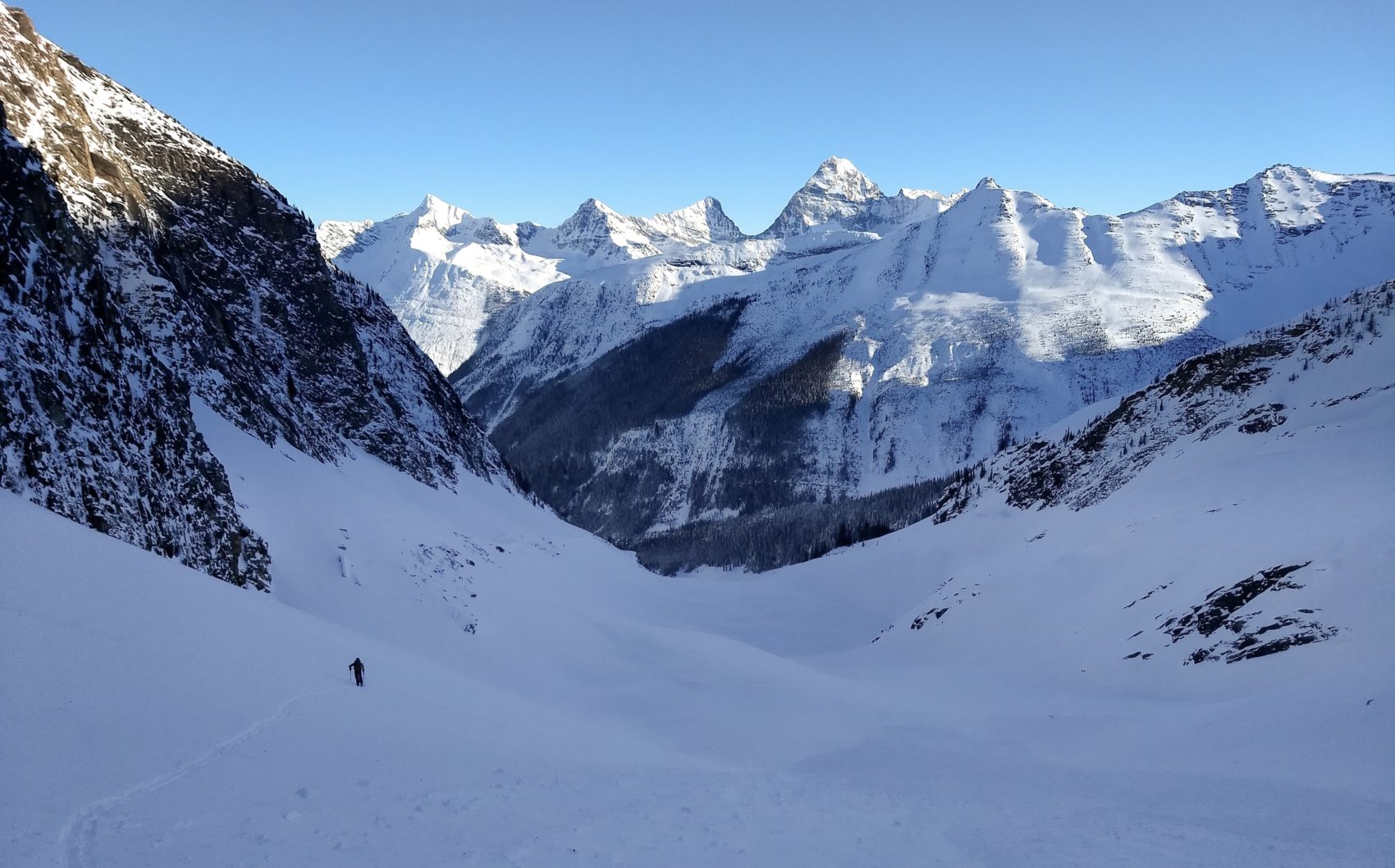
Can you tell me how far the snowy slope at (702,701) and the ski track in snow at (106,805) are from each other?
2.0 inches

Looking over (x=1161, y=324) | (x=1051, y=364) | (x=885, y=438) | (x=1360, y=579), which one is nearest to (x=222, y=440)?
(x=1360, y=579)

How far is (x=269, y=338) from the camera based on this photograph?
4953cm

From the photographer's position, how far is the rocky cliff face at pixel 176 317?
72.9ft

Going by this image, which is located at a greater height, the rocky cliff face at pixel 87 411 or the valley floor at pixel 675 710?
the rocky cliff face at pixel 87 411

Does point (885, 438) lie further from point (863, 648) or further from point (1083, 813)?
point (1083, 813)

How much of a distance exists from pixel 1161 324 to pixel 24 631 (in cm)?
20903

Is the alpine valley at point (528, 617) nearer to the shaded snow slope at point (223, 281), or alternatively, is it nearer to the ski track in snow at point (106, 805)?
the ski track in snow at point (106, 805)

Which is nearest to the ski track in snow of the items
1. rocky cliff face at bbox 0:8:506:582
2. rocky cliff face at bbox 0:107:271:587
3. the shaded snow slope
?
rocky cliff face at bbox 0:107:271:587

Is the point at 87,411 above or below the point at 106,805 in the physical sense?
above

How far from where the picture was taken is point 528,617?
38.8m

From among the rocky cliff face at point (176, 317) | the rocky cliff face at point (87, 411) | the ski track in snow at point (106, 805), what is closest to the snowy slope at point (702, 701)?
the ski track in snow at point (106, 805)

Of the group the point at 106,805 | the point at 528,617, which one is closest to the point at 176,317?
the point at 528,617

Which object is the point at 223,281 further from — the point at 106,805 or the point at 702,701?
the point at 106,805

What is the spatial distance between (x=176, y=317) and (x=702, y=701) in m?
30.4
